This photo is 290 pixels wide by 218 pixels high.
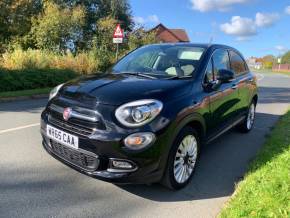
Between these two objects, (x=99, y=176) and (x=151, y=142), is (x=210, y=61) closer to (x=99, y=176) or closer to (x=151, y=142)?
(x=151, y=142)

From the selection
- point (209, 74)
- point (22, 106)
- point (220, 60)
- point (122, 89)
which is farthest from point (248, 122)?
point (22, 106)

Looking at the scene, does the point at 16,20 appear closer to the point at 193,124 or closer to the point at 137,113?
the point at 193,124

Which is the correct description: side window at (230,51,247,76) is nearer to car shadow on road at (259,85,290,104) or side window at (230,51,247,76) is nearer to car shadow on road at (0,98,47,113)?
car shadow on road at (0,98,47,113)

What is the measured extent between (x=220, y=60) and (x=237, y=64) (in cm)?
119

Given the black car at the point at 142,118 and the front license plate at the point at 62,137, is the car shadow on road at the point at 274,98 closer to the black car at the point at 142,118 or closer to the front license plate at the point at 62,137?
the black car at the point at 142,118

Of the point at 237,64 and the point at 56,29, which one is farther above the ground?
the point at 56,29

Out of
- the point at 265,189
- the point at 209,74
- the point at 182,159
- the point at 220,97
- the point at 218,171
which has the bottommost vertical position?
the point at 218,171

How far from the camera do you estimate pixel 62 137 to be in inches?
150

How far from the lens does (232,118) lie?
5816mm

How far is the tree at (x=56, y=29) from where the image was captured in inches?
1026

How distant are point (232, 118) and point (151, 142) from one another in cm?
271

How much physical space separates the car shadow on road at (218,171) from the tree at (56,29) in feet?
67.8

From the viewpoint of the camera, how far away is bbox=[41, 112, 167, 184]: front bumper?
11.4ft

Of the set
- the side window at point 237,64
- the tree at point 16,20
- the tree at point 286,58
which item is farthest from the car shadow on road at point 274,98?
the tree at point 286,58
